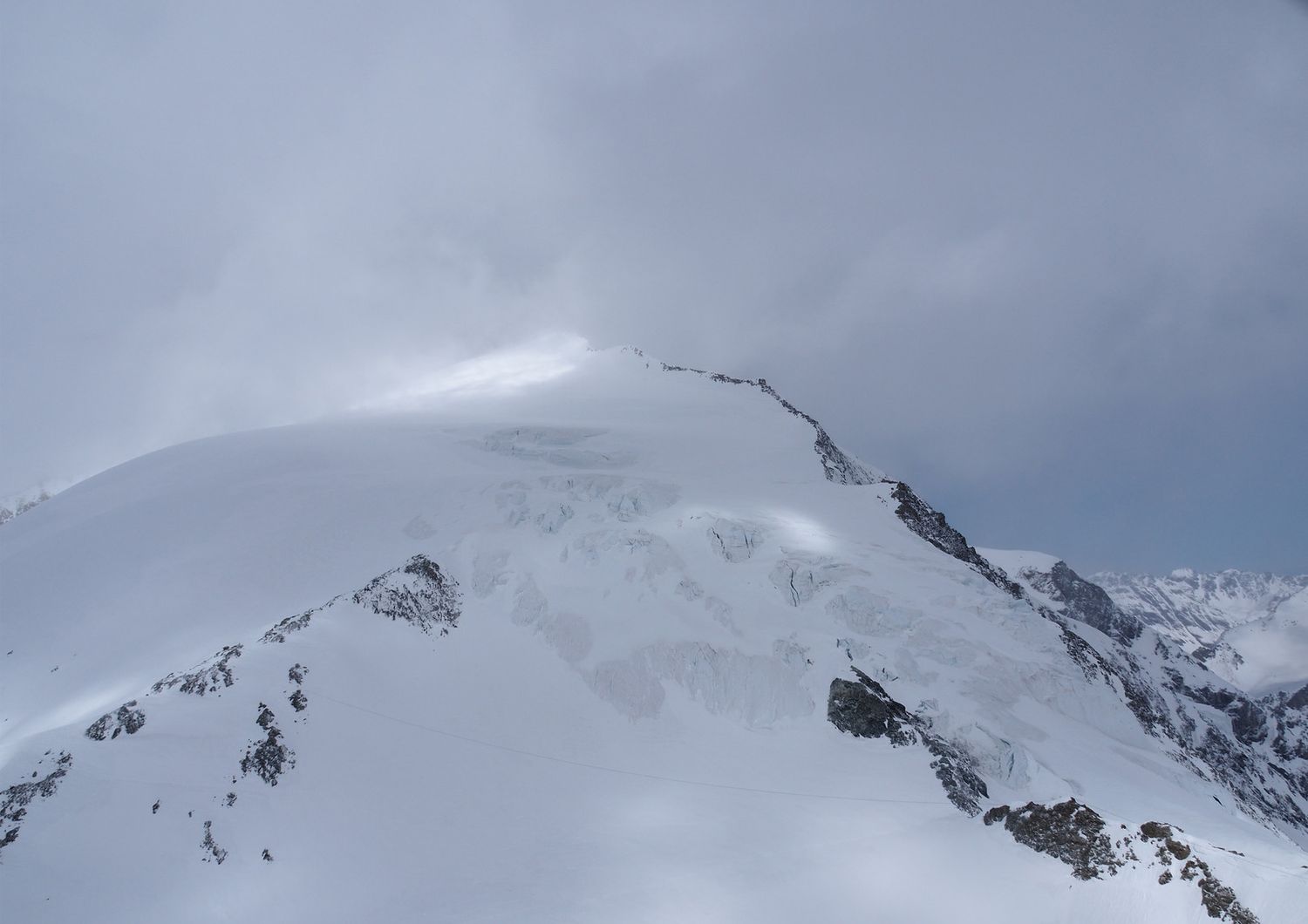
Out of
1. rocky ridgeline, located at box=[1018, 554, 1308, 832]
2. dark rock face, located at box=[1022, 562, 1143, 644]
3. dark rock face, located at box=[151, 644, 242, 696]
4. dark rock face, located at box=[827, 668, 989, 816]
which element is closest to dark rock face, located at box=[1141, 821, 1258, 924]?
dark rock face, located at box=[827, 668, 989, 816]

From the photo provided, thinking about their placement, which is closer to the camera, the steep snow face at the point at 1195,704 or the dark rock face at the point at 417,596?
the dark rock face at the point at 417,596

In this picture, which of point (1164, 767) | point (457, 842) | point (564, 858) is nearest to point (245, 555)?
point (457, 842)

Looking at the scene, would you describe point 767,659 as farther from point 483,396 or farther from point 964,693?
point 483,396

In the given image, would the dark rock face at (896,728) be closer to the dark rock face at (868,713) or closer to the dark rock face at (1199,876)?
the dark rock face at (868,713)

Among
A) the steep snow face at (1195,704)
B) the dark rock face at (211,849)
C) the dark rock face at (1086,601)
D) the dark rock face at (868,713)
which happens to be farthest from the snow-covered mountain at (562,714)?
the dark rock face at (1086,601)

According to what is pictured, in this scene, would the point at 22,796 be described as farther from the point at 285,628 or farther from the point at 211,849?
the point at 285,628

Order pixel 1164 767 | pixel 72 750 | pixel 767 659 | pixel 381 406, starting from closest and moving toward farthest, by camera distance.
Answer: pixel 72 750 < pixel 1164 767 < pixel 767 659 < pixel 381 406
